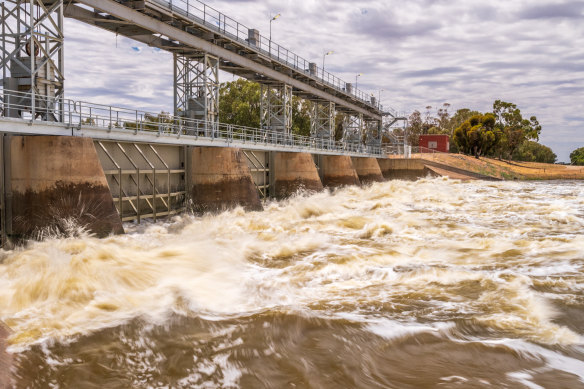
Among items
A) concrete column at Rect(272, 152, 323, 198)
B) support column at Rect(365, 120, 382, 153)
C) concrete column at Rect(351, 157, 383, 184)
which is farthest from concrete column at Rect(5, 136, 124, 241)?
support column at Rect(365, 120, 382, 153)

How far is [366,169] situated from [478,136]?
3348cm

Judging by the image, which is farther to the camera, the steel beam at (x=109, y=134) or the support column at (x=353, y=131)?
the support column at (x=353, y=131)

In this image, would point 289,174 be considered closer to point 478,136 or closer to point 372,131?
point 372,131

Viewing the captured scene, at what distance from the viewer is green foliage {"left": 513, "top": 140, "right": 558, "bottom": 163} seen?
3911 inches

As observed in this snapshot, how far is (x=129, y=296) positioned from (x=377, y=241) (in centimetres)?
789

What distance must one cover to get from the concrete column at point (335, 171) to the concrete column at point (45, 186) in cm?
2470

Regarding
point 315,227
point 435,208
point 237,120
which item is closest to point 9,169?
point 315,227

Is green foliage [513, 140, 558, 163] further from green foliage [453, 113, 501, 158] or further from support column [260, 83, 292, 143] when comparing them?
support column [260, 83, 292, 143]

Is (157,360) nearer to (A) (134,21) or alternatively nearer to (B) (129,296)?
(B) (129,296)

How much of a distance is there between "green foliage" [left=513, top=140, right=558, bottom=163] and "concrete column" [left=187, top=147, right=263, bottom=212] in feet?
303

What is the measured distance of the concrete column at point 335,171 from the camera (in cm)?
3578

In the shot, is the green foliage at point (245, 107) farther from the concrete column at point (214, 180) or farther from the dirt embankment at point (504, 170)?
the concrete column at point (214, 180)

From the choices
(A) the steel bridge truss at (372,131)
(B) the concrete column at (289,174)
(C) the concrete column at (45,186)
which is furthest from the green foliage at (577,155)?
(C) the concrete column at (45,186)

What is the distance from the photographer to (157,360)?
19.1ft
